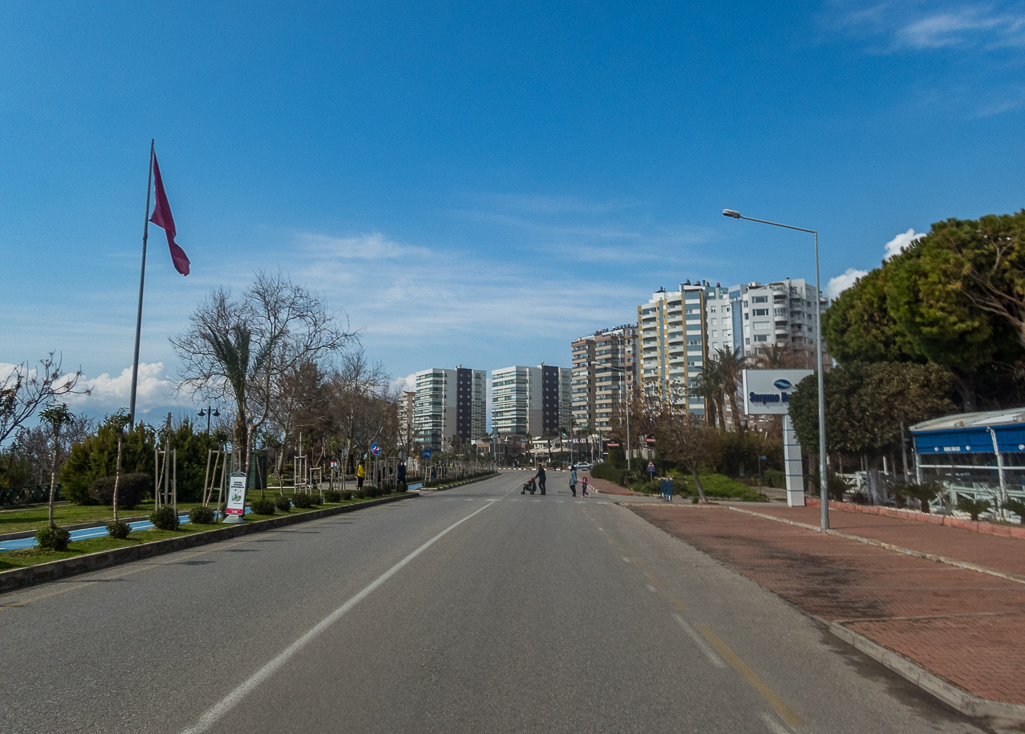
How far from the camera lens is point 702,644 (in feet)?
25.0

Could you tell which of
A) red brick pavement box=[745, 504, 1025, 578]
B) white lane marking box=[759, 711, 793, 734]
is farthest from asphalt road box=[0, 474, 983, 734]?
red brick pavement box=[745, 504, 1025, 578]

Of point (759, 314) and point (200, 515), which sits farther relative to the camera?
point (759, 314)

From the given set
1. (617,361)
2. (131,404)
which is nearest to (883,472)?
(131,404)

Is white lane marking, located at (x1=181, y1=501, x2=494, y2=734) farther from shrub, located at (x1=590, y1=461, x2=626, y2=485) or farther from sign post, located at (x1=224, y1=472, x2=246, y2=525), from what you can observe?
shrub, located at (x1=590, y1=461, x2=626, y2=485)

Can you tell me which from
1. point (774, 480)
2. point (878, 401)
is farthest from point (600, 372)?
point (878, 401)

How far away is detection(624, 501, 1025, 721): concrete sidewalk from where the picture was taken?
22.1ft

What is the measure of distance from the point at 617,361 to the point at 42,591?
6939 inches

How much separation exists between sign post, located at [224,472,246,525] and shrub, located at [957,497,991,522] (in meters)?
20.3

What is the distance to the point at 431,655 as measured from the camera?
22.8 feet

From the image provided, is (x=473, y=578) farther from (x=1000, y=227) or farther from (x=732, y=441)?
(x=732, y=441)

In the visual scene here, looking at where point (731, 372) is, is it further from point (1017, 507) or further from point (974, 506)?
point (1017, 507)

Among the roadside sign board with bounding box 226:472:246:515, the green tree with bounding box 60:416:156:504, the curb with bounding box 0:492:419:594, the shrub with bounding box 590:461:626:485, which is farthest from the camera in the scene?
the shrub with bounding box 590:461:626:485

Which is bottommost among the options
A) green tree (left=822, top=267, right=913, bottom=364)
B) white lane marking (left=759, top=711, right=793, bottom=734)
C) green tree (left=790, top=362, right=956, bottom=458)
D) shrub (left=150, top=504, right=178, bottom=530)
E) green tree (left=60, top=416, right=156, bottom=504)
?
white lane marking (left=759, top=711, right=793, bottom=734)

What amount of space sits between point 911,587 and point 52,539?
559 inches
